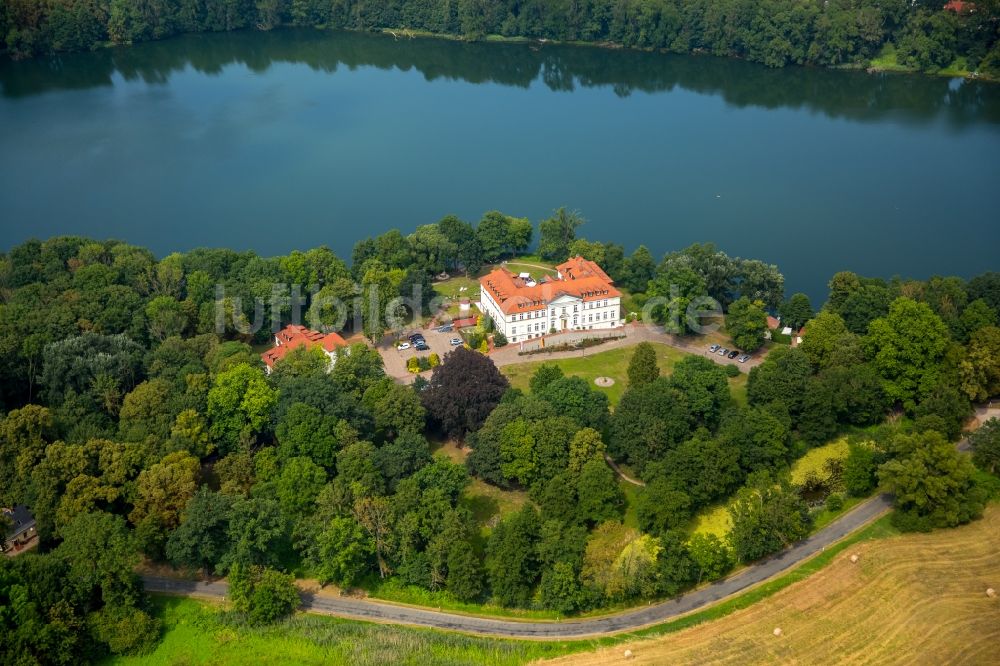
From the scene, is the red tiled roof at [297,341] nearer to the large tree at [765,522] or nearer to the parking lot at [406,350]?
the parking lot at [406,350]

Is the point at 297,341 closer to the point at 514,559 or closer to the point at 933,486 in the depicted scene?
the point at 514,559

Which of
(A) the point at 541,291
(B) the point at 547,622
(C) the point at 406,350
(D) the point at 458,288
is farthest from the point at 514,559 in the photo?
(D) the point at 458,288

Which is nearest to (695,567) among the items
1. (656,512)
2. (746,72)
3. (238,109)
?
(656,512)

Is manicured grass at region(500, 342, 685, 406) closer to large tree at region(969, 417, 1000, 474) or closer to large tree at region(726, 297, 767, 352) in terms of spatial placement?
large tree at region(726, 297, 767, 352)

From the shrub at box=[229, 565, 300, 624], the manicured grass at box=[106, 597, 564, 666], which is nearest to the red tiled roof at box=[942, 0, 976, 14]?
the manicured grass at box=[106, 597, 564, 666]

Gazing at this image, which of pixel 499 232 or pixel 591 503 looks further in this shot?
pixel 499 232

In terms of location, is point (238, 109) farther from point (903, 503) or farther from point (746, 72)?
point (903, 503)

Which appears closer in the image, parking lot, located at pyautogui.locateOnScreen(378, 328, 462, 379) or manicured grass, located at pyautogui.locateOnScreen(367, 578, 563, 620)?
manicured grass, located at pyautogui.locateOnScreen(367, 578, 563, 620)
